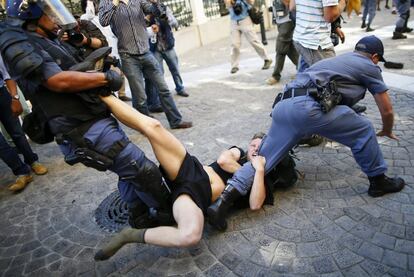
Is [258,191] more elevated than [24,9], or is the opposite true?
[24,9]

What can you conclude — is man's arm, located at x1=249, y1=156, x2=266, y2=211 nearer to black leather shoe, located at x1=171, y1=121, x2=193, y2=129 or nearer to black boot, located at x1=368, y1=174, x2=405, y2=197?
black boot, located at x1=368, y1=174, x2=405, y2=197

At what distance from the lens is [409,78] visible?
529 cm

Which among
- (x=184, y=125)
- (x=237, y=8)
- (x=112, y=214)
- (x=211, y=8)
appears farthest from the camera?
(x=211, y=8)

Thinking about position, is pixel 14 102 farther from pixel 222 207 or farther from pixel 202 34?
pixel 202 34

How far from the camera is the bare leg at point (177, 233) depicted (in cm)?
236

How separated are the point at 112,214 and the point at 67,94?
1.38 meters

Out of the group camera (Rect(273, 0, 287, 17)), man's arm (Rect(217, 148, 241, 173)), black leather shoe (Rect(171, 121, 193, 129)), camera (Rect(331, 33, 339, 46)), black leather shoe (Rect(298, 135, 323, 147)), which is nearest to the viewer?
man's arm (Rect(217, 148, 241, 173))

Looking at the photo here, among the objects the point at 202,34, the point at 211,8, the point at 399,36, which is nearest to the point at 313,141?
the point at 399,36

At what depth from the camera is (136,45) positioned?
4746mm

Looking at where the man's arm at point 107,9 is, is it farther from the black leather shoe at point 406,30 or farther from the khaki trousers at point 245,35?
the black leather shoe at point 406,30

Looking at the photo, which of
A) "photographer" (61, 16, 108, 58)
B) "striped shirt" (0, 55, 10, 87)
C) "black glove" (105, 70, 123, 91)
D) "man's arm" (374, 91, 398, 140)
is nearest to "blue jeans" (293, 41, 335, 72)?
"man's arm" (374, 91, 398, 140)

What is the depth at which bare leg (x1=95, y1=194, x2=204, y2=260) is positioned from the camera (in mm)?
2359

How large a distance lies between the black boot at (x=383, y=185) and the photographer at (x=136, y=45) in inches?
113

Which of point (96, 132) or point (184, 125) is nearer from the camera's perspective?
point (96, 132)
